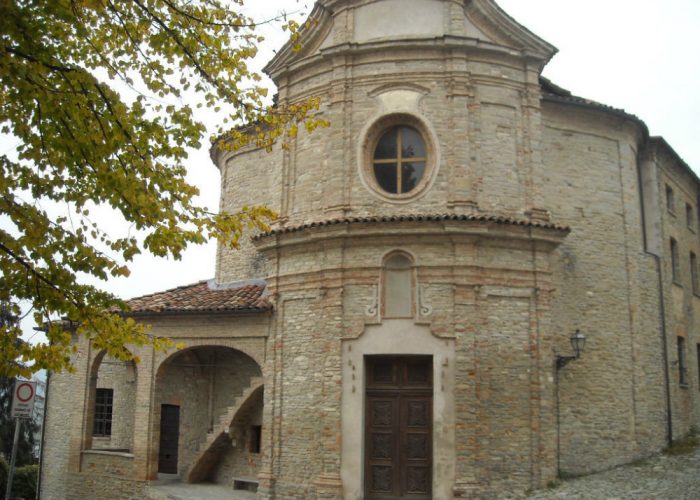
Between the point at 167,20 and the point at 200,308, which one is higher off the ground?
the point at 167,20

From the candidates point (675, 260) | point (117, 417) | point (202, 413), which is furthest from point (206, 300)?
point (675, 260)

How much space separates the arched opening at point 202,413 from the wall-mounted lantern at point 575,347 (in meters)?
7.34

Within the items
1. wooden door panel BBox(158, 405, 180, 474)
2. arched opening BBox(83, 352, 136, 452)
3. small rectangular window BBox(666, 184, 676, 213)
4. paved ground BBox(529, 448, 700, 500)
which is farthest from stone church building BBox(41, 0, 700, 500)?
small rectangular window BBox(666, 184, 676, 213)

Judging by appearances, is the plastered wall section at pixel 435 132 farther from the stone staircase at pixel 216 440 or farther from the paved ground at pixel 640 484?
the paved ground at pixel 640 484

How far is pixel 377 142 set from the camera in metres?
17.2

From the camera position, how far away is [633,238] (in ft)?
61.9

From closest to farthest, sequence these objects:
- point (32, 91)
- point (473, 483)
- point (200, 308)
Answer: point (32, 91)
point (473, 483)
point (200, 308)

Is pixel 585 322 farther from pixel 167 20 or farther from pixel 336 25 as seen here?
pixel 167 20

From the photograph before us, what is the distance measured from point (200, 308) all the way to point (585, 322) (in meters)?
9.19

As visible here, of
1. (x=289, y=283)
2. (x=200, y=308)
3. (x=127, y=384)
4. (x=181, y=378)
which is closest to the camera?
(x=289, y=283)

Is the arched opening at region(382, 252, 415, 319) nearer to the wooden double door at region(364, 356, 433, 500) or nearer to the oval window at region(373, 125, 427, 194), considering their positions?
the wooden double door at region(364, 356, 433, 500)

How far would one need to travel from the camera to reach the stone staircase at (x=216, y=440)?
717 inches

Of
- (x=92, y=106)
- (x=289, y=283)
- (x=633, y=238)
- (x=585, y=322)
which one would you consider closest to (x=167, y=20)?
(x=92, y=106)

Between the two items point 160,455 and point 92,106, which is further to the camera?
point 160,455
